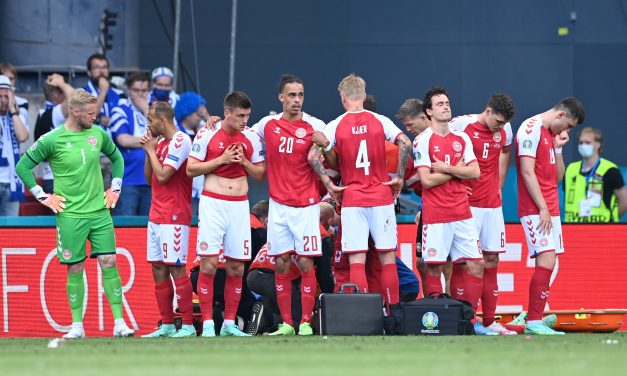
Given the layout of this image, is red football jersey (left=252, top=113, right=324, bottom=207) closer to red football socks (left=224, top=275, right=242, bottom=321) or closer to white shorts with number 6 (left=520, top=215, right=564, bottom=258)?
red football socks (left=224, top=275, right=242, bottom=321)

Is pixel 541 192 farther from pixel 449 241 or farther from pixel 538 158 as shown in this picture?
pixel 449 241

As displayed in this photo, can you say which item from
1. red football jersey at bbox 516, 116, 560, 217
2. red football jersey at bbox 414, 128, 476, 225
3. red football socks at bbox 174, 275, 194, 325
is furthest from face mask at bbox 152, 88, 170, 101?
red football jersey at bbox 516, 116, 560, 217

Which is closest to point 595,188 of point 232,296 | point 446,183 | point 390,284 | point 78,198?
point 446,183

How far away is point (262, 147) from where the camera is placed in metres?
12.7

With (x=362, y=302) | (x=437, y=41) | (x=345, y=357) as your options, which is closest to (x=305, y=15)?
(x=437, y=41)

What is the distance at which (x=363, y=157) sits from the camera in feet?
40.3

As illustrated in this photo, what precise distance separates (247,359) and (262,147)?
13.8 feet

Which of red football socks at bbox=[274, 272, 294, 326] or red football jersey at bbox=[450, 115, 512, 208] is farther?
red football jersey at bbox=[450, 115, 512, 208]

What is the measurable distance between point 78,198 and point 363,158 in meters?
2.51

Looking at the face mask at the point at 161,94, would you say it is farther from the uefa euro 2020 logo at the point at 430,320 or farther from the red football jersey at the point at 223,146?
the uefa euro 2020 logo at the point at 430,320

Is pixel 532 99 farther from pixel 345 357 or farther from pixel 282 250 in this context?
pixel 345 357

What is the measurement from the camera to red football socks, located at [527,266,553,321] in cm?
1259

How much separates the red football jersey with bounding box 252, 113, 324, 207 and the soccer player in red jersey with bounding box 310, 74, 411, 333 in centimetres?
17

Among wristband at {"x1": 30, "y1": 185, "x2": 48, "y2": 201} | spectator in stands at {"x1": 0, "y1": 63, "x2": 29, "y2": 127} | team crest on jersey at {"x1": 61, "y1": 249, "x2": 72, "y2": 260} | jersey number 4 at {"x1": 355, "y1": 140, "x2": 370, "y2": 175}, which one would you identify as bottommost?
A: team crest on jersey at {"x1": 61, "y1": 249, "x2": 72, "y2": 260}
